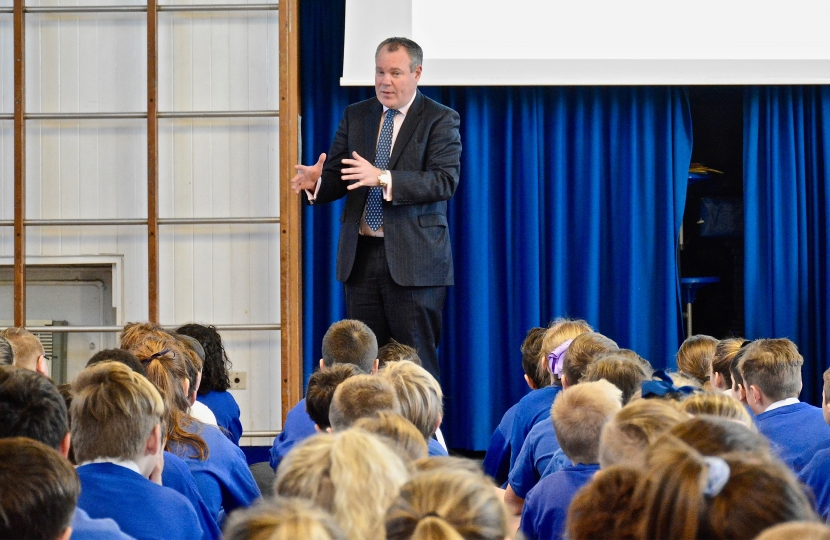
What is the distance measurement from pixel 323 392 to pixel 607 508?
1.30 meters

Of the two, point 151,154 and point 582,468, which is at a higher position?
point 151,154

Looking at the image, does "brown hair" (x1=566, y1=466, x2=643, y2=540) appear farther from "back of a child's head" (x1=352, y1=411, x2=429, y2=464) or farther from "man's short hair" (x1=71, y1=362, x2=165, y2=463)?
"man's short hair" (x1=71, y1=362, x2=165, y2=463)

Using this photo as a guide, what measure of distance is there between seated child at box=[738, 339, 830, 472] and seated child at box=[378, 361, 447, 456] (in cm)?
84

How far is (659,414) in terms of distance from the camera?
148cm

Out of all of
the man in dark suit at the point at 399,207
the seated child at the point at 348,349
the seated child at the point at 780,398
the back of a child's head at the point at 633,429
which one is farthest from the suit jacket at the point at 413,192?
the back of a child's head at the point at 633,429

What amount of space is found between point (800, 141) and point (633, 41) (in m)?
0.92

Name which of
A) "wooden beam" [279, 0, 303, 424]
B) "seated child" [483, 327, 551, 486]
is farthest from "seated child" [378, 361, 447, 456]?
"wooden beam" [279, 0, 303, 424]

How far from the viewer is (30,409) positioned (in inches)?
61.4

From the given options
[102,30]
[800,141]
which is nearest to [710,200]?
[800,141]

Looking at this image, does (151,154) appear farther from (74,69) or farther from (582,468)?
(582,468)

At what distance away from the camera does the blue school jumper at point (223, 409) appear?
2.98 metres

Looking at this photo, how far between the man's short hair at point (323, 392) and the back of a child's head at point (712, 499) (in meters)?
1.32

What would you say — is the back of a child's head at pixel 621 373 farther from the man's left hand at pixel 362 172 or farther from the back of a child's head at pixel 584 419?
the man's left hand at pixel 362 172

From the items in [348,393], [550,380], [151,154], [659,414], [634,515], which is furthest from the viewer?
[151,154]
